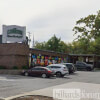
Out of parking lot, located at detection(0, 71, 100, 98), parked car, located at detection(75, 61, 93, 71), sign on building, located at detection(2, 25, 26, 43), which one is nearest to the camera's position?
parking lot, located at detection(0, 71, 100, 98)

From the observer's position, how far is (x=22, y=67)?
1199 inches

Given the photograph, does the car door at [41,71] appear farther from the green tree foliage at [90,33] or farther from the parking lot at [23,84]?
the green tree foliage at [90,33]

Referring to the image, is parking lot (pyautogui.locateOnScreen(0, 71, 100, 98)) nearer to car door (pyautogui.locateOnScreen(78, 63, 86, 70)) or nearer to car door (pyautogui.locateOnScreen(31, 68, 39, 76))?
car door (pyautogui.locateOnScreen(31, 68, 39, 76))

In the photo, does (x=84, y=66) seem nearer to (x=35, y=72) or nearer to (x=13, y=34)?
(x=13, y=34)

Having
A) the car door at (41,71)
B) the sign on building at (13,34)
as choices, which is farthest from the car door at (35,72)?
the sign on building at (13,34)

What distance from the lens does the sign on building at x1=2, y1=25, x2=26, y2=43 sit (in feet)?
110

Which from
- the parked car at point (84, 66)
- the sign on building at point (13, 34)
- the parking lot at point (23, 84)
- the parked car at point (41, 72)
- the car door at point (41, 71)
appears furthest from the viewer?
the parked car at point (84, 66)

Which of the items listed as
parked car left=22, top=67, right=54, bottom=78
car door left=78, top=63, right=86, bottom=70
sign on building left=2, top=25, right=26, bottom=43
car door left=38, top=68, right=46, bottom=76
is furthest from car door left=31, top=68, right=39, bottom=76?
car door left=78, top=63, right=86, bottom=70

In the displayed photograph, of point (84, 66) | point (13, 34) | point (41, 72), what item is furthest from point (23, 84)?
point (84, 66)

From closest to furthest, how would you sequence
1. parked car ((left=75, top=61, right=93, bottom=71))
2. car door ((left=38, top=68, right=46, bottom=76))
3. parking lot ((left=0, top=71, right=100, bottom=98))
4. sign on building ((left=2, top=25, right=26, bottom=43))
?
parking lot ((left=0, top=71, right=100, bottom=98)) < car door ((left=38, top=68, right=46, bottom=76)) < sign on building ((left=2, top=25, right=26, bottom=43)) < parked car ((left=75, top=61, right=93, bottom=71))

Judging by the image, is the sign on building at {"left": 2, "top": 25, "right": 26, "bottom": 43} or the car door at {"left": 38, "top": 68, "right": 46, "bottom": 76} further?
the sign on building at {"left": 2, "top": 25, "right": 26, "bottom": 43}

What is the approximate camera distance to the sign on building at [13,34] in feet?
110

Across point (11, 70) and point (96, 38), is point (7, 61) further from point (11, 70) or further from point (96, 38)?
point (96, 38)

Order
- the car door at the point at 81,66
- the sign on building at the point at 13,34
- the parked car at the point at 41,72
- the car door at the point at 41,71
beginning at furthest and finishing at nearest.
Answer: the car door at the point at 81,66
the sign on building at the point at 13,34
the car door at the point at 41,71
the parked car at the point at 41,72
